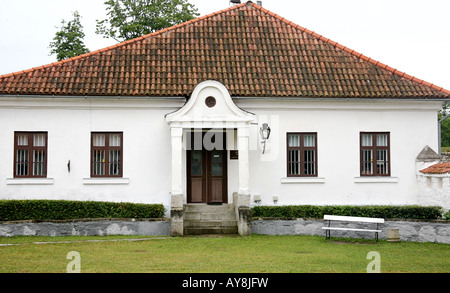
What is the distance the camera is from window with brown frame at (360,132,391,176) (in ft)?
70.7

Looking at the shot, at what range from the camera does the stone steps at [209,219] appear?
19.1 m

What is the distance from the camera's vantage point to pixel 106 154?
67.9 feet

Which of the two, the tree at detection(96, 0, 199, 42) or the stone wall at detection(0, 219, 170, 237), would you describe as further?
the tree at detection(96, 0, 199, 42)

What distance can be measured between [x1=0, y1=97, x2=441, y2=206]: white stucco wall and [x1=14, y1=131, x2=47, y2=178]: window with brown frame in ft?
0.76

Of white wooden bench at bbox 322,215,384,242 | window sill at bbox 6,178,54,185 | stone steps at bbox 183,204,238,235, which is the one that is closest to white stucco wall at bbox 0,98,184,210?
window sill at bbox 6,178,54,185

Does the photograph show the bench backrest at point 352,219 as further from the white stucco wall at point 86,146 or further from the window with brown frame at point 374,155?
the white stucco wall at point 86,146

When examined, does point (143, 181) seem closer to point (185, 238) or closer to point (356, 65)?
point (185, 238)

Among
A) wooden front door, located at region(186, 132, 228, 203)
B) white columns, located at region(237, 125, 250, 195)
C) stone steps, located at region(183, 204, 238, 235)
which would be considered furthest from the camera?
wooden front door, located at region(186, 132, 228, 203)

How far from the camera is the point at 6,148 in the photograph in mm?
20312

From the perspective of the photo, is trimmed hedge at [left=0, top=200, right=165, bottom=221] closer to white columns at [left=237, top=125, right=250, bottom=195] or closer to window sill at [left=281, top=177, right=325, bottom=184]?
white columns at [left=237, top=125, right=250, bottom=195]

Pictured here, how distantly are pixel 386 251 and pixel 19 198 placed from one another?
12.6m

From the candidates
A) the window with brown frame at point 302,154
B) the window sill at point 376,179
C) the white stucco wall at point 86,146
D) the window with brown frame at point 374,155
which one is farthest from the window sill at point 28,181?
the window with brown frame at point 374,155

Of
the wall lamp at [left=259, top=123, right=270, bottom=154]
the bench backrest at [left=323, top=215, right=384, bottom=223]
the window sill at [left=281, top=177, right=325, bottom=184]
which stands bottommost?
the bench backrest at [left=323, top=215, right=384, bottom=223]

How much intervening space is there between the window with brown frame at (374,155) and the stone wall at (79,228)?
840 centimetres
